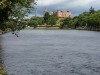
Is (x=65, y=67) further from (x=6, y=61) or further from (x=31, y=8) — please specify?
(x=31, y=8)

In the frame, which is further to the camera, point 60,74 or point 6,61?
point 6,61

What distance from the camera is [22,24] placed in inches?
1144

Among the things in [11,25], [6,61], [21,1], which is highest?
[21,1]

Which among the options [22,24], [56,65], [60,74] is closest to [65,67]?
[56,65]

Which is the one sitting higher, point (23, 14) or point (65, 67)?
point (23, 14)

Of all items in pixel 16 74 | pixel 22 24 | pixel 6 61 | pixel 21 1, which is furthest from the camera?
pixel 6 61

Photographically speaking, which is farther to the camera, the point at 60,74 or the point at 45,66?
the point at 45,66

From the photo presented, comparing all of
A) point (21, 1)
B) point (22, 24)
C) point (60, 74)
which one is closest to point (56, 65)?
point (60, 74)

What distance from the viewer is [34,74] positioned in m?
39.5

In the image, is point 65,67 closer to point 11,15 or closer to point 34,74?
point 34,74

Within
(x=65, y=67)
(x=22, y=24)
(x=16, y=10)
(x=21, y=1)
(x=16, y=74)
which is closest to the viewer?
(x=21, y=1)

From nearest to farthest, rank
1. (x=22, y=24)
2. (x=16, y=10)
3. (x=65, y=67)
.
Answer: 1. (x=16, y=10)
2. (x=22, y=24)
3. (x=65, y=67)

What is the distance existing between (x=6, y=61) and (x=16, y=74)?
1324 cm

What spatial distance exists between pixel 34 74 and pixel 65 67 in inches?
295
